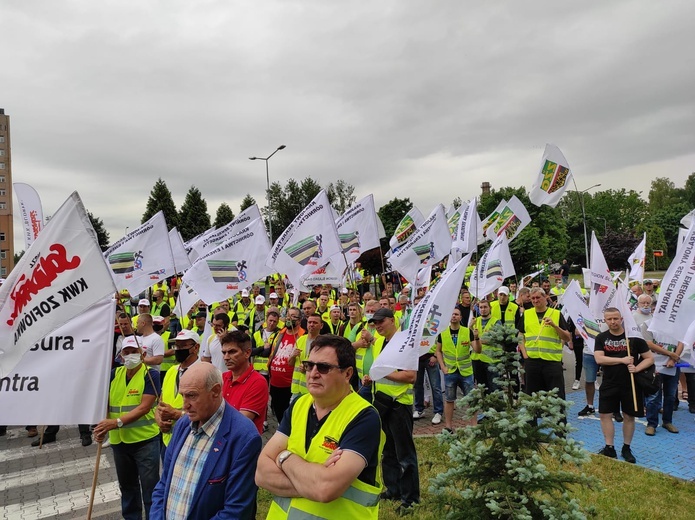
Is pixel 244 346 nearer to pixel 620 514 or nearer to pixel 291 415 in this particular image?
pixel 291 415

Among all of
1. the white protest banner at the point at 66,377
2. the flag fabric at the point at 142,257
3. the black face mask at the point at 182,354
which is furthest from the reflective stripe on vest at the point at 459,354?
the white protest banner at the point at 66,377

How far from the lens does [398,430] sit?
5.07m

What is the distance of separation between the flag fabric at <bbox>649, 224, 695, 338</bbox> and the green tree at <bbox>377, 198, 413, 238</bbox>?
3904cm

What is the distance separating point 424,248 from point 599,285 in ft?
13.2

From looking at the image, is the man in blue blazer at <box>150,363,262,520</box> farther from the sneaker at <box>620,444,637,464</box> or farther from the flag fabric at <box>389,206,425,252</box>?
the flag fabric at <box>389,206,425,252</box>

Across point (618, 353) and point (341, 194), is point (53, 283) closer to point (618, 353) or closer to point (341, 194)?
point (618, 353)

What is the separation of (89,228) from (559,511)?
12.6ft

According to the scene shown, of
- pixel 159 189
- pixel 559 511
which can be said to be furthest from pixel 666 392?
pixel 159 189

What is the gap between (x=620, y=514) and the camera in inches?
184

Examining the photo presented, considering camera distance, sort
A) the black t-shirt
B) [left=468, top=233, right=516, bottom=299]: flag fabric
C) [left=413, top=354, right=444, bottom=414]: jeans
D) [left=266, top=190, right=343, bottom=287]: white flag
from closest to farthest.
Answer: the black t-shirt, [left=413, top=354, right=444, bottom=414]: jeans, [left=266, top=190, right=343, bottom=287]: white flag, [left=468, top=233, right=516, bottom=299]: flag fabric

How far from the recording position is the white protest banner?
12.7 ft

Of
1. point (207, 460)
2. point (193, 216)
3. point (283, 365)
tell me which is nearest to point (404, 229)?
point (283, 365)

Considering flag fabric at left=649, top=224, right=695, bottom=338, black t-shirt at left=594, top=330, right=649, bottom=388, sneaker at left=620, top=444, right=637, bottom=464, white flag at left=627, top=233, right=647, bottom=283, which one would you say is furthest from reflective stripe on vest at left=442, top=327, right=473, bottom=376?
white flag at left=627, top=233, right=647, bottom=283

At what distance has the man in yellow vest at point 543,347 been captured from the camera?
708 centimetres
